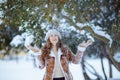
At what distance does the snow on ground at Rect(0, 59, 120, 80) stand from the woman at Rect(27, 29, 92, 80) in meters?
0.82

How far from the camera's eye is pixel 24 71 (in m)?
3.26

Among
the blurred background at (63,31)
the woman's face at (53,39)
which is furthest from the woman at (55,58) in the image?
the blurred background at (63,31)

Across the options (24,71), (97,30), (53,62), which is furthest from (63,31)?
(53,62)

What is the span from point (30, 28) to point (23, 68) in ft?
1.60

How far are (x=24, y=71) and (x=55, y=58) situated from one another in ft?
3.41

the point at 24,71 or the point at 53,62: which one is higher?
the point at 53,62

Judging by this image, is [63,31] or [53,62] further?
[63,31]

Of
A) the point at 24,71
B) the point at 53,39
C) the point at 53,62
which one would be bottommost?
the point at 24,71

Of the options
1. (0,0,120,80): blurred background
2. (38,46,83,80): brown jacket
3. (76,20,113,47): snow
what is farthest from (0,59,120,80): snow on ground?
(38,46,83,80): brown jacket

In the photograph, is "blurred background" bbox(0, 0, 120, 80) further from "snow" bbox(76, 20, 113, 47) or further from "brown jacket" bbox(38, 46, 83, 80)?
"brown jacket" bbox(38, 46, 83, 80)

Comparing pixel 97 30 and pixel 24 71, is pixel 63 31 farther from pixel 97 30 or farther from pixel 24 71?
pixel 24 71

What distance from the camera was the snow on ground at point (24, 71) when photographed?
3.19 metres

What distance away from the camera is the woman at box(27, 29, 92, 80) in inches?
88.7

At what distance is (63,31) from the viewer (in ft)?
10.7
